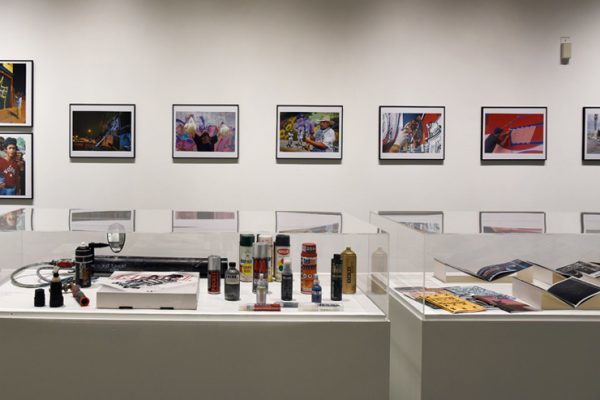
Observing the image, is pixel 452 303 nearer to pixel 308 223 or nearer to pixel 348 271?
pixel 348 271

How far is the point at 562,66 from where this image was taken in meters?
4.86

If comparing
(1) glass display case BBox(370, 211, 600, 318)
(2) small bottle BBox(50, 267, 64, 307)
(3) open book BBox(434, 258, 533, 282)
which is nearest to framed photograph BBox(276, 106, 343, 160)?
(1) glass display case BBox(370, 211, 600, 318)

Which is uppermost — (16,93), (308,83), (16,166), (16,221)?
(308,83)

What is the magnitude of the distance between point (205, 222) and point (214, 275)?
0.25 metres

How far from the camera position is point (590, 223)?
301 centimetres

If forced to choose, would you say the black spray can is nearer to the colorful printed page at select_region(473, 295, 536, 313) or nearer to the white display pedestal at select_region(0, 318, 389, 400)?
the white display pedestal at select_region(0, 318, 389, 400)

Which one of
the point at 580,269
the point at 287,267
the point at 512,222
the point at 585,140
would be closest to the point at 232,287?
the point at 287,267

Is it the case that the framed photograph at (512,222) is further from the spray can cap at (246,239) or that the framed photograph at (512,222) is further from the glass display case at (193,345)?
the spray can cap at (246,239)

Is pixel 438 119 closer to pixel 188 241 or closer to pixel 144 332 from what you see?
pixel 188 241

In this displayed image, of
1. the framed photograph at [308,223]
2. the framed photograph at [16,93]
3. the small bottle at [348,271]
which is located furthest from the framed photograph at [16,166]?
the small bottle at [348,271]

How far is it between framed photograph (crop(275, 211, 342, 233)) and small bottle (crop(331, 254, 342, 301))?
16 cm

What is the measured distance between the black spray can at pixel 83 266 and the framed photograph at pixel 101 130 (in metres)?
2.03

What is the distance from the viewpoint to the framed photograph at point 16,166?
15.5 feet

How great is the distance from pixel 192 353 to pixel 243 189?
2608mm
